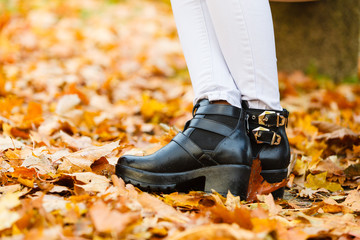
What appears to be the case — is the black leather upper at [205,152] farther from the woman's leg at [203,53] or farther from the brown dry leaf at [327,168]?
the brown dry leaf at [327,168]

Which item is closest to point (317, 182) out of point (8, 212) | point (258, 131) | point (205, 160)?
point (258, 131)

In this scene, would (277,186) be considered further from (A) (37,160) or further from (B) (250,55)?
(A) (37,160)

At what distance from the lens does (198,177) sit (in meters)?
1.09

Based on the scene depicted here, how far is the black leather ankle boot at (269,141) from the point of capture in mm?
1098

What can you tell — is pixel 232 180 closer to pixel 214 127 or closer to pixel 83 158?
pixel 214 127

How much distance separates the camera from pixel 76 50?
3.50 meters

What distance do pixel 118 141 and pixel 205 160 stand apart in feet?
1.03

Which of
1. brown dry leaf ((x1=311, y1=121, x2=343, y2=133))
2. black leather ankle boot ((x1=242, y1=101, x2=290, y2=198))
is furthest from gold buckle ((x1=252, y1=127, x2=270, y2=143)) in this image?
brown dry leaf ((x1=311, y1=121, x2=343, y2=133))

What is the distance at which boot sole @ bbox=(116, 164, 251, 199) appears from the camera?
1040 millimetres

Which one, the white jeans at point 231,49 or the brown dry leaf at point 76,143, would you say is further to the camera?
the brown dry leaf at point 76,143

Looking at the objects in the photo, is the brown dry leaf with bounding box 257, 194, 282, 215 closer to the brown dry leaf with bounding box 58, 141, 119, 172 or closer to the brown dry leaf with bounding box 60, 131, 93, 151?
the brown dry leaf with bounding box 58, 141, 119, 172

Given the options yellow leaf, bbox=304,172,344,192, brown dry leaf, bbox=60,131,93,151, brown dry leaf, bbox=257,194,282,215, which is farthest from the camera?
brown dry leaf, bbox=60,131,93,151

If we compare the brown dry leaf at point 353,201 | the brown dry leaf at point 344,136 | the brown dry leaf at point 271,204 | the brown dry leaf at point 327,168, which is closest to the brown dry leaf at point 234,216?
the brown dry leaf at point 271,204

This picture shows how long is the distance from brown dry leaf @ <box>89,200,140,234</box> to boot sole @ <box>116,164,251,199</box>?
28cm
